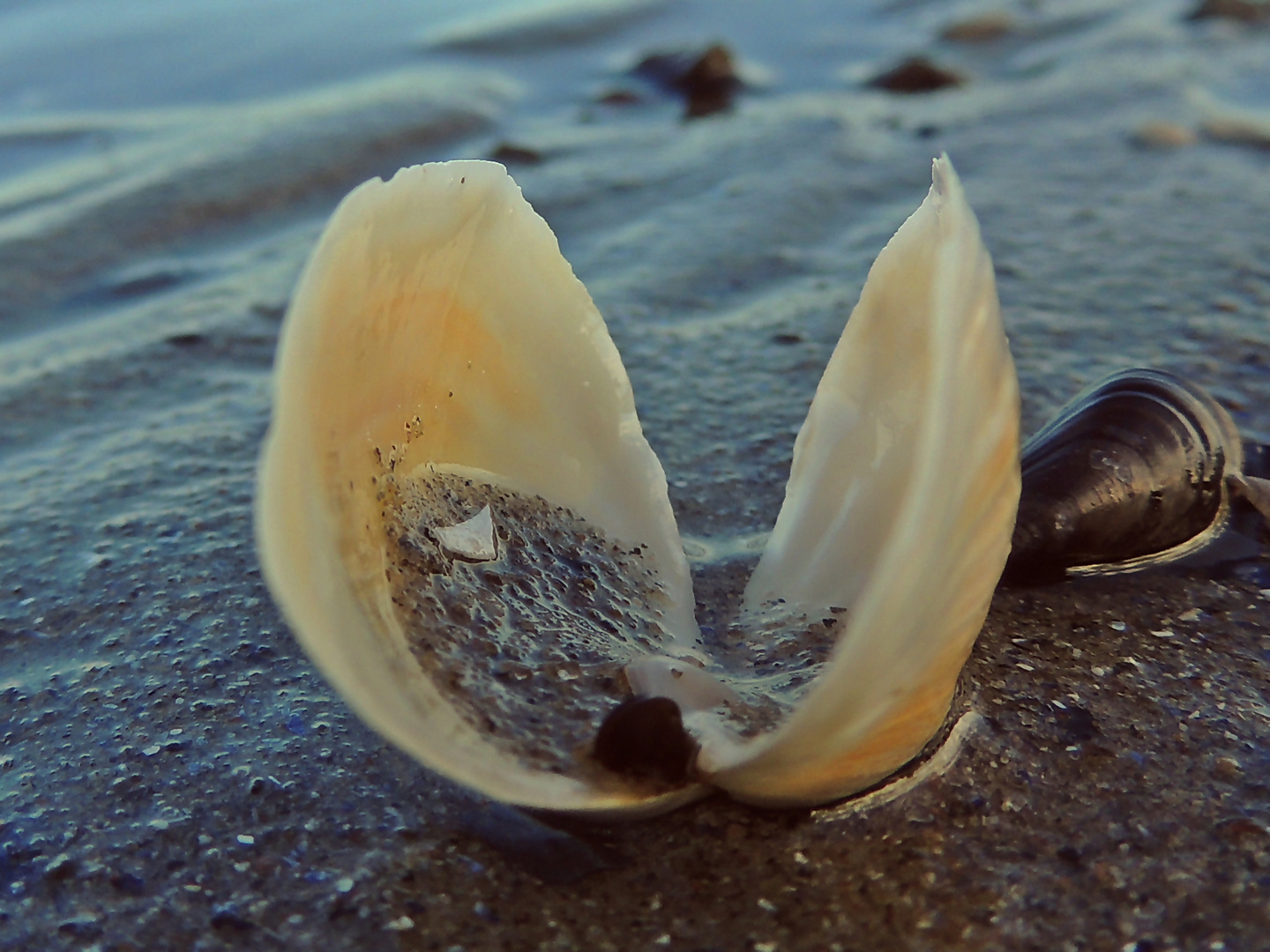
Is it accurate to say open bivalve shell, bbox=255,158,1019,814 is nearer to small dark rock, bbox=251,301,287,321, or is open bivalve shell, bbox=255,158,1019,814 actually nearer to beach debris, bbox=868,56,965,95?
small dark rock, bbox=251,301,287,321

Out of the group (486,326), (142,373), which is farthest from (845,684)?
(142,373)

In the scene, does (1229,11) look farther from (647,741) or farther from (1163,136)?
(647,741)

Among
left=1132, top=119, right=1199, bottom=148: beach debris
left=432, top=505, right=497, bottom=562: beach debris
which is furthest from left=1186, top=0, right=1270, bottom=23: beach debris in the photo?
left=432, top=505, right=497, bottom=562: beach debris

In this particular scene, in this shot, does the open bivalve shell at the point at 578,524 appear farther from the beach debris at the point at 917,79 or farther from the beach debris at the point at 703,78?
the beach debris at the point at 917,79

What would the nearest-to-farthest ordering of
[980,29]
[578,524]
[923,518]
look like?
[923,518]
[578,524]
[980,29]

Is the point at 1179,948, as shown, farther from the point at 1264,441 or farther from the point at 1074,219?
the point at 1074,219

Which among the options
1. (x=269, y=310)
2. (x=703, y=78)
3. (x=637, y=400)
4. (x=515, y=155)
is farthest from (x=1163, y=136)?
(x=269, y=310)
